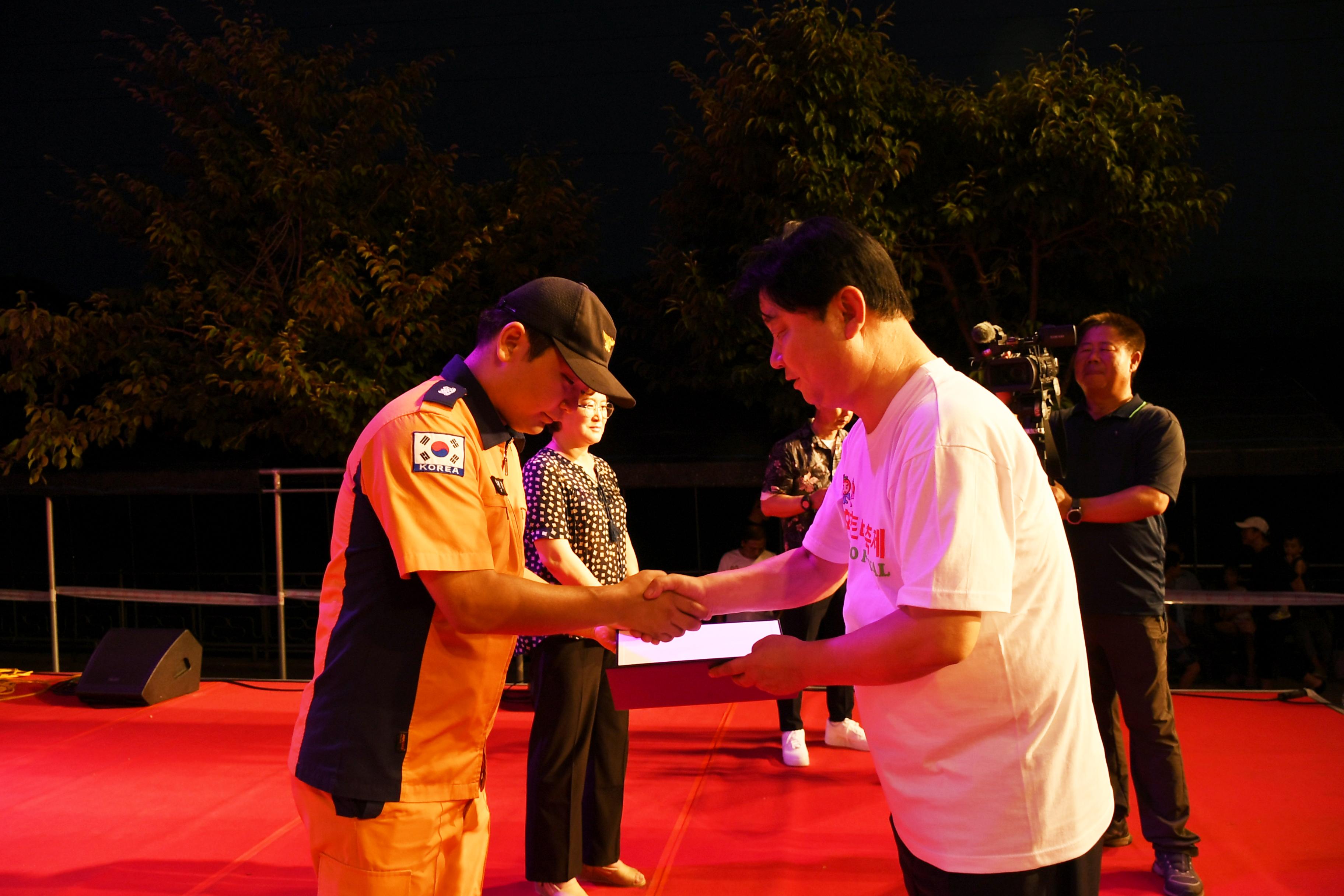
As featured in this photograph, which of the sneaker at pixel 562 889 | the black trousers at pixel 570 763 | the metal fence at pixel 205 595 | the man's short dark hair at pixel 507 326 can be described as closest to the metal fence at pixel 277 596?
the metal fence at pixel 205 595

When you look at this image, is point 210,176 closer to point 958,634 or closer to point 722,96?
point 722,96

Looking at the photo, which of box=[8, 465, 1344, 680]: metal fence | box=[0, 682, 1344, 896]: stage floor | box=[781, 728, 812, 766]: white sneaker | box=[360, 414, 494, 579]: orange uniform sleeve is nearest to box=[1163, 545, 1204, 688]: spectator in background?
box=[8, 465, 1344, 680]: metal fence

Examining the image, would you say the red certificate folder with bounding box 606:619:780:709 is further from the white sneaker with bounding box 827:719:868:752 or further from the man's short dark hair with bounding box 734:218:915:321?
the white sneaker with bounding box 827:719:868:752

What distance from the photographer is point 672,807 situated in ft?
13.7

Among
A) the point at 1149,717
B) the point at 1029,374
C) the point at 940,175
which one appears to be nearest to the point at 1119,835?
the point at 1149,717

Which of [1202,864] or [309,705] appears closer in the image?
[309,705]

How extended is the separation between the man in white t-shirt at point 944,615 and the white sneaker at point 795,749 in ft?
10.6

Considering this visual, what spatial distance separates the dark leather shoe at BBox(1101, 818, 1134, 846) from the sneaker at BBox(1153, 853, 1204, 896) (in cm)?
27

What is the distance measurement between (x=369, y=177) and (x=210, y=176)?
1633 mm

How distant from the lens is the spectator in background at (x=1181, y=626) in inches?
279

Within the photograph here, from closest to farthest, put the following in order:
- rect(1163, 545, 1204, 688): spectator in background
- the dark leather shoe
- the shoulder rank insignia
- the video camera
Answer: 1. the shoulder rank insignia
2. the video camera
3. the dark leather shoe
4. rect(1163, 545, 1204, 688): spectator in background

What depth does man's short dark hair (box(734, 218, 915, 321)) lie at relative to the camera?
1.42m

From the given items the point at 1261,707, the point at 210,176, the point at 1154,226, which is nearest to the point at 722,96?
the point at 1154,226

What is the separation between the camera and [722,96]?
934cm
